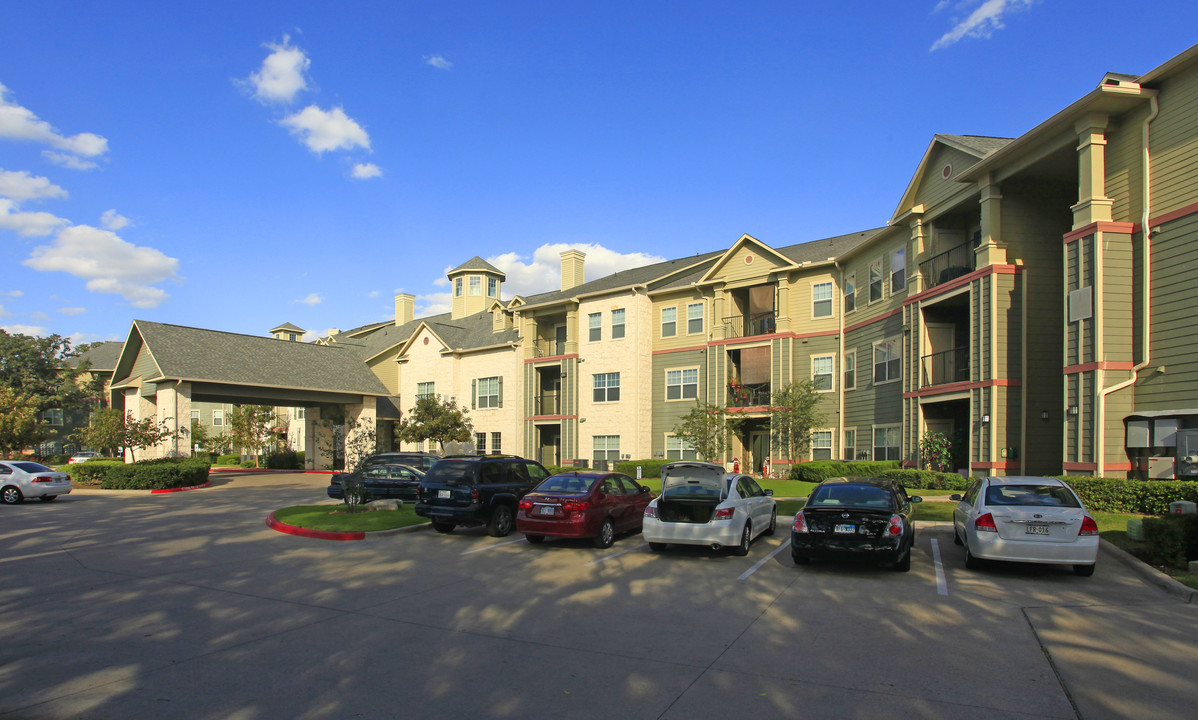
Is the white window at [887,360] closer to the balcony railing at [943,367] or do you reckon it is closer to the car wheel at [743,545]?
the balcony railing at [943,367]

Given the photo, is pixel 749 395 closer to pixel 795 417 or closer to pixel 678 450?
pixel 795 417

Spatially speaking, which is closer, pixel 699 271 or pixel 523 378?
pixel 699 271

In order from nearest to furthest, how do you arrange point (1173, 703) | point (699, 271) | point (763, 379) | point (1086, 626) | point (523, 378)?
1. point (1173, 703)
2. point (1086, 626)
3. point (763, 379)
4. point (699, 271)
5. point (523, 378)

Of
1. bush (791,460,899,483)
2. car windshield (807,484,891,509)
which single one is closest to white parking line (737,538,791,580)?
car windshield (807,484,891,509)

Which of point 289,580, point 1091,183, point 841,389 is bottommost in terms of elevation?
point 289,580

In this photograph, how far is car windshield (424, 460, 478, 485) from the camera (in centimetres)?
1531

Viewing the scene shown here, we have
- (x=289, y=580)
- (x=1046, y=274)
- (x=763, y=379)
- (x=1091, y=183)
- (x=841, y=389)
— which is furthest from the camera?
(x=763, y=379)

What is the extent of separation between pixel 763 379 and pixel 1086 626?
2437 cm

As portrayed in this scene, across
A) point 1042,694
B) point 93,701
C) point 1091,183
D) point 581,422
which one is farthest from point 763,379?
point 93,701

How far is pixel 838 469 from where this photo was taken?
86.0ft

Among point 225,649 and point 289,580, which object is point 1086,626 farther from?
point 289,580

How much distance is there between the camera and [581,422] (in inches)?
1473

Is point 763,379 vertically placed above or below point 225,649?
above

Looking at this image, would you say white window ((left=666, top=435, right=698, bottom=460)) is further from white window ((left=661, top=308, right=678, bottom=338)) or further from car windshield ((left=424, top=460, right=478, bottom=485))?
car windshield ((left=424, top=460, right=478, bottom=485))
